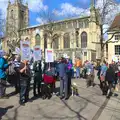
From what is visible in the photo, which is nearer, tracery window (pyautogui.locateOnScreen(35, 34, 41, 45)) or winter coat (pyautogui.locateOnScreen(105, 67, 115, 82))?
winter coat (pyautogui.locateOnScreen(105, 67, 115, 82))

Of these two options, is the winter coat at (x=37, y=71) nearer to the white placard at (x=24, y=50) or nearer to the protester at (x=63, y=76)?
the protester at (x=63, y=76)

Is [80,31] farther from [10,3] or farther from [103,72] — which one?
[103,72]

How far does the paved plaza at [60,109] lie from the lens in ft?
30.9

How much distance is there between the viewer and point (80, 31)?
287ft

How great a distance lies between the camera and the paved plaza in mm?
9406

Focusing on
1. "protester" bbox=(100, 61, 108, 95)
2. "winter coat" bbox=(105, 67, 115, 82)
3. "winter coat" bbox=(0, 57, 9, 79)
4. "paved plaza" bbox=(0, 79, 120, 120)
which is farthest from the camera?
"protester" bbox=(100, 61, 108, 95)

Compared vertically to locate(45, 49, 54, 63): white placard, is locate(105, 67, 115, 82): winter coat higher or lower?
lower

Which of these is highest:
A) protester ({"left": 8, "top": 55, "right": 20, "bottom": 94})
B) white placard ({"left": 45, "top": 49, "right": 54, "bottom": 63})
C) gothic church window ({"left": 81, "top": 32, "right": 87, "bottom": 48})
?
gothic church window ({"left": 81, "top": 32, "right": 87, "bottom": 48})

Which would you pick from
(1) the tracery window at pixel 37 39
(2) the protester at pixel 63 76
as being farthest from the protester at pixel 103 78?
(1) the tracery window at pixel 37 39

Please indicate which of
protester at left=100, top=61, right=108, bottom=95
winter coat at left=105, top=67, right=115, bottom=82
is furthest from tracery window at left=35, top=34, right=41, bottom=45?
winter coat at left=105, top=67, right=115, bottom=82

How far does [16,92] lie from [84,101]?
3.08 meters

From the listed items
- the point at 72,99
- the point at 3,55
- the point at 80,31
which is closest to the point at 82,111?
the point at 72,99

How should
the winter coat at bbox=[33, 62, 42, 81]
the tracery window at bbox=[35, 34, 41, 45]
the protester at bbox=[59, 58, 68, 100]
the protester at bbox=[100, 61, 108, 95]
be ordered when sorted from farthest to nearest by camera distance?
the tracery window at bbox=[35, 34, 41, 45] → the protester at bbox=[100, 61, 108, 95] → the protester at bbox=[59, 58, 68, 100] → the winter coat at bbox=[33, 62, 42, 81]

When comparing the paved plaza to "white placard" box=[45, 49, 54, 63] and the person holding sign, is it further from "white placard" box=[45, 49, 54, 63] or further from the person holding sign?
"white placard" box=[45, 49, 54, 63]
